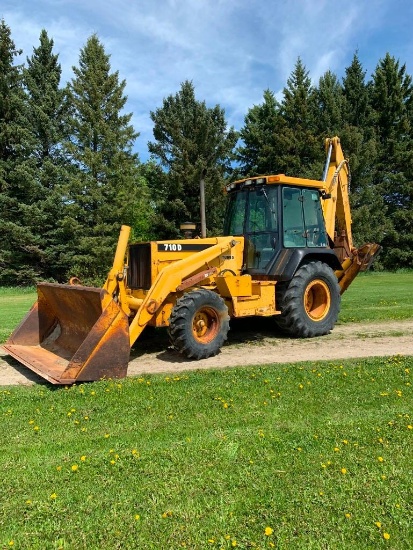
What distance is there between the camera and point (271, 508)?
10.4ft

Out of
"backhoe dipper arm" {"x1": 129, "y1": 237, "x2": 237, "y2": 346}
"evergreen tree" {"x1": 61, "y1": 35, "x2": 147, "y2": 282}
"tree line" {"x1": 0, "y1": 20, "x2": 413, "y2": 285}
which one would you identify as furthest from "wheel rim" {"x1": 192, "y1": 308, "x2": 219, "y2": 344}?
"evergreen tree" {"x1": 61, "y1": 35, "x2": 147, "y2": 282}

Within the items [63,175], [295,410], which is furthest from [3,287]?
[295,410]

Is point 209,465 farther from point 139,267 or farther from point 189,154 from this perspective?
point 189,154

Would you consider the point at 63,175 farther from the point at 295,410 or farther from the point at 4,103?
the point at 295,410

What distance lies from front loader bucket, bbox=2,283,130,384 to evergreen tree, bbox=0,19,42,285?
65.3 feet

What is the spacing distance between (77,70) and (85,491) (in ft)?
94.3

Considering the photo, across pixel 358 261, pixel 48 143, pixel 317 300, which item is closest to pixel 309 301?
pixel 317 300

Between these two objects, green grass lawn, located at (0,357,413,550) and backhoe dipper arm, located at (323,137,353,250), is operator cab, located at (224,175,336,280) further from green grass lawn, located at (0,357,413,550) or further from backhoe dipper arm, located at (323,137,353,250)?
green grass lawn, located at (0,357,413,550)

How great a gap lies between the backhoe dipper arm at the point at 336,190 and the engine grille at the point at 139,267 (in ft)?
13.8

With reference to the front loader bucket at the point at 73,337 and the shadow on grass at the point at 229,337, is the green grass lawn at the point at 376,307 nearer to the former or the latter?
the shadow on grass at the point at 229,337

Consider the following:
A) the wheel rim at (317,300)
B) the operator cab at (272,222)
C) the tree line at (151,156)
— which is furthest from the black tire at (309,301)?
the tree line at (151,156)

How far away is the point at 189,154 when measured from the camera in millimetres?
31297

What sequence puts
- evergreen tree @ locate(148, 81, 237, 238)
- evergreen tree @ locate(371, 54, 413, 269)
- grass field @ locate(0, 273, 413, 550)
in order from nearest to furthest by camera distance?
grass field @ locate(0, 273, 413, 550) < evergreen tree @ locate(148, 81, 237, 238) < evergreen tree @ locate(371, 54, 413, 269)

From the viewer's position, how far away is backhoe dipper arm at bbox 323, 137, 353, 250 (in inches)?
410
